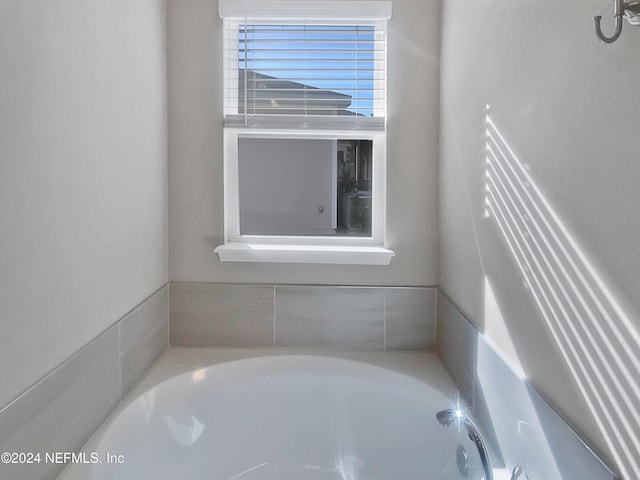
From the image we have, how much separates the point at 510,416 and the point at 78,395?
120 cm

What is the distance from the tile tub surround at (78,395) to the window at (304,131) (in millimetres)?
529

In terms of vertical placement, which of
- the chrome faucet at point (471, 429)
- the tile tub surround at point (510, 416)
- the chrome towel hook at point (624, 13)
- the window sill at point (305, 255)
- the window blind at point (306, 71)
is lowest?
the chrome faucet at point (471, 429)

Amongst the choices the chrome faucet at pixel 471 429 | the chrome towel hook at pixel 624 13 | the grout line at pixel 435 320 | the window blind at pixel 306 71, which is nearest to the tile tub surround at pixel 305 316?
the grout line at pixel 435 320

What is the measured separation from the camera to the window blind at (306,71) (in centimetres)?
210

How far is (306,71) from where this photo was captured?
2.12 meters

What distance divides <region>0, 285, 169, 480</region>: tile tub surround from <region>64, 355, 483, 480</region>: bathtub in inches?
5.6

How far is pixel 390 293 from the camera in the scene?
2061mm

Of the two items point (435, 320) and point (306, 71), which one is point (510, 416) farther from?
point (306, 71)

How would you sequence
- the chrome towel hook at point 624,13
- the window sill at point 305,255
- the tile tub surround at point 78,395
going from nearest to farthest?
the chrome towel hook at point 624,13 < the tile tub surround at point 78,395 < the window sill at point 305,255

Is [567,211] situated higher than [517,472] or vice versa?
[567,211]

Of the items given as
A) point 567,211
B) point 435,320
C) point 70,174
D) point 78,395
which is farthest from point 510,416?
point 70,174

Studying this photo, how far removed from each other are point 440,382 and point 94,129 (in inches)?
59.4

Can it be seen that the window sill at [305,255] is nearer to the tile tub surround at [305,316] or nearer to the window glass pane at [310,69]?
the tile tub surround at [305,316]

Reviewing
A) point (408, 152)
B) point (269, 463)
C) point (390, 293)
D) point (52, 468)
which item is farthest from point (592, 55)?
point (269, 463)
